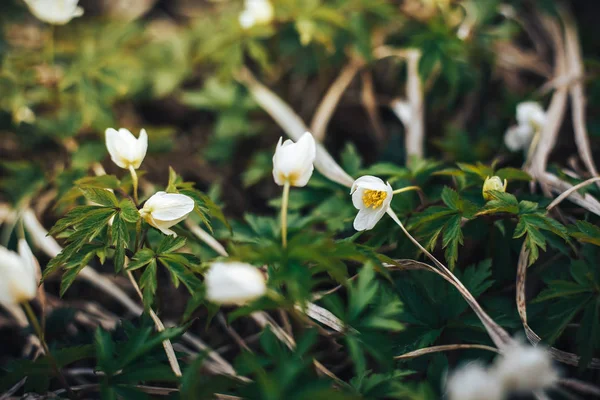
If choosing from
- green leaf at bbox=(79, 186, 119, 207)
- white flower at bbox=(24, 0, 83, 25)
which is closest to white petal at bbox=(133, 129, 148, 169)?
green leaf at bbox=(79, 186, 119, 207)

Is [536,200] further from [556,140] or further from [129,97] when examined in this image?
[129,97]

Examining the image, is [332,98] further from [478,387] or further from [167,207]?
[478,387]

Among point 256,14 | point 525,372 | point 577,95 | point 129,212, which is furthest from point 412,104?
point 525,372

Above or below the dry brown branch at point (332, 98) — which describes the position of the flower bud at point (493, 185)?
above

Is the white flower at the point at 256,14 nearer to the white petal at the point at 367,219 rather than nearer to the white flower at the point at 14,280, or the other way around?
the white petal at the point at 367,219

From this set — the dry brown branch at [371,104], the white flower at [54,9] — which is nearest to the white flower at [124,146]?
the white flower at [54,9]

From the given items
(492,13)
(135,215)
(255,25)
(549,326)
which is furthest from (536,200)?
(255,25)
